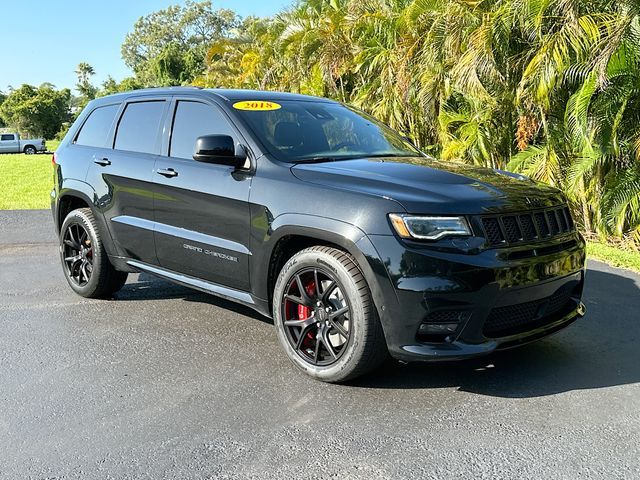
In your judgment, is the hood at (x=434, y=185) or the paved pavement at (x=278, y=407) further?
the hood at (x=434, y=185)

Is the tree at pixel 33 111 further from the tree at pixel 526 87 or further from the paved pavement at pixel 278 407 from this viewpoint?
the paved pavement at pixel 278 407

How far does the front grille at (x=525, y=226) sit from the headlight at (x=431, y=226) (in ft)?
0.46

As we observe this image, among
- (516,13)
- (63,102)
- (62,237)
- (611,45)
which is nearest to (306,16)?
(516,13)

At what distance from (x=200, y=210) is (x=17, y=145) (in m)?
48.6

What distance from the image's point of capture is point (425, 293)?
3.44m

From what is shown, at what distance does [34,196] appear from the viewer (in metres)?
16.2

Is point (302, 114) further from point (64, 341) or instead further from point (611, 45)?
point (611, 45)

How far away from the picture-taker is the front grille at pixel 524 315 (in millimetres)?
3621

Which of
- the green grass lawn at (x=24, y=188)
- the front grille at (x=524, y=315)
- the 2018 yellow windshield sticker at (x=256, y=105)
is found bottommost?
the green grass lawn at (x=24, y=188)

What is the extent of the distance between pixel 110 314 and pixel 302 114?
2.40 metres

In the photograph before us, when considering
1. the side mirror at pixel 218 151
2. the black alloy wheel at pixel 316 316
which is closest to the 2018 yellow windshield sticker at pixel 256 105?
the side mirror at pixel 218 151

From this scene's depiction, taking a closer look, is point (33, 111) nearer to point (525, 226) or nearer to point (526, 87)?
point (526, 87)

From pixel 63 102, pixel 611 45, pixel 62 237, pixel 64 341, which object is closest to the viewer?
pixel 64 341

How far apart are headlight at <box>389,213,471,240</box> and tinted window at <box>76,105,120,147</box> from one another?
3.36m
